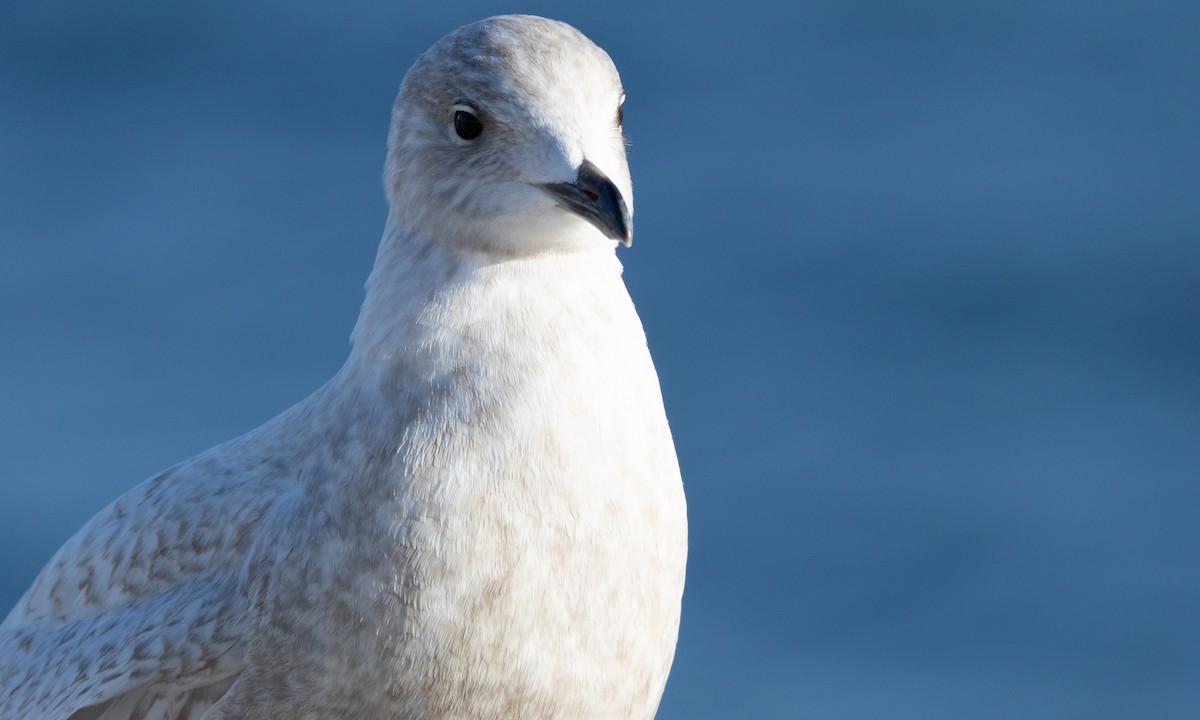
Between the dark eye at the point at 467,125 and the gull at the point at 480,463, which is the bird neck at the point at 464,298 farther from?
the dark eye at the point at 467,125

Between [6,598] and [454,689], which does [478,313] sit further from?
[6,598]

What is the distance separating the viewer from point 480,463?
365 cm

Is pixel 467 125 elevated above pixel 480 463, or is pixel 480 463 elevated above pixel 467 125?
pixel 467 125

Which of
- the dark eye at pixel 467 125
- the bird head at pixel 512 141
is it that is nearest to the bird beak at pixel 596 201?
the bird head at pixel 512 141

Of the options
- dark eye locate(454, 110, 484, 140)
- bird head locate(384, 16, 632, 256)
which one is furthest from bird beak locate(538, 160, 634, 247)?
dark eye locate(454, 110, 484, 140)

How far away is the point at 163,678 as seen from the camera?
155 inches

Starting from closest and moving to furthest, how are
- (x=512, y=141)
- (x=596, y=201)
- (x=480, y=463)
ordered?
(x=596, y=201) → (x=512, y=141) → (x=480, y=463)

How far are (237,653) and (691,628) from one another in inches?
180

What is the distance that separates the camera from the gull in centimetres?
359

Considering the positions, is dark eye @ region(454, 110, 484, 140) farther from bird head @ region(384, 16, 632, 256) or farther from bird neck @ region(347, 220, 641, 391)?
bird neck @ region(347, 220, 641, 391)

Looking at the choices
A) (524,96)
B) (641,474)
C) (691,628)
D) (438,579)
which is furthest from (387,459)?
(691,628)

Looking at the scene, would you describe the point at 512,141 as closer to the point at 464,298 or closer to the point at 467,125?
the point at 467,125

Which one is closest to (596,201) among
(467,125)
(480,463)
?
(467,125)

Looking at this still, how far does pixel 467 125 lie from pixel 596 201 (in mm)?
389
